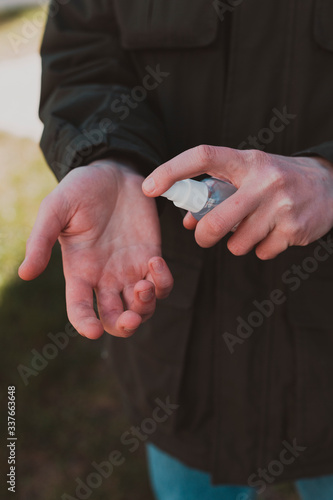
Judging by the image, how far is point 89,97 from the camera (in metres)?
1.30

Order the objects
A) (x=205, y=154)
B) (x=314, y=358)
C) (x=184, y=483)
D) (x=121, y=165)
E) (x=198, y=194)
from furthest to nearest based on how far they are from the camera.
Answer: (x=184, y=483)
(x=314, y=358)
(x=121, y=165)
(x=198, y=194)
(x=205, y=154)

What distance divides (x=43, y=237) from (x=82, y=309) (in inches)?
6.2

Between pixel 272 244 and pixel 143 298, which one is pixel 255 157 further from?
pixel 143 298

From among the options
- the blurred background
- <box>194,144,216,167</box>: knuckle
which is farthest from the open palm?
the blurred background

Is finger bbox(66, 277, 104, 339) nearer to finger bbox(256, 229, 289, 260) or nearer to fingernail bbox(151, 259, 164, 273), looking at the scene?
fingernail bbox(151, 259, 164, 273)

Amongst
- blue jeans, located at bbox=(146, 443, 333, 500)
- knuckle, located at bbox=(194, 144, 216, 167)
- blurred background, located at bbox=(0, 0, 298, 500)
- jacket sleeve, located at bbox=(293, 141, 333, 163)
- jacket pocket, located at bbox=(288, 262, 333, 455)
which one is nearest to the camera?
knuckle, located at bbox=(194, 144, 216, 167)

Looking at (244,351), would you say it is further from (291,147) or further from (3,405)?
(3,405)

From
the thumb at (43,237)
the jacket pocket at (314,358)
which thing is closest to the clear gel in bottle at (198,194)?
the thumb at (43,237)

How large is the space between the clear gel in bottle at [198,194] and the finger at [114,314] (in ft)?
0.75

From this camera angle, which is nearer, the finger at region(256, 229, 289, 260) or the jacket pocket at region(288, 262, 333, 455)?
the finger at region(256, 229, 289, 260)

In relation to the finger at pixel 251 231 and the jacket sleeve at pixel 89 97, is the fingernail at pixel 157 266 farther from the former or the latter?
the jacket sleeve at pixel 89 97

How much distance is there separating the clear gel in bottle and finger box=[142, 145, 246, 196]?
0.17 ft

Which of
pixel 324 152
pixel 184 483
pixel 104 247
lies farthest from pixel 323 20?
pixel 184 483

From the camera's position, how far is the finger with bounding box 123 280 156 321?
0.99 meters
